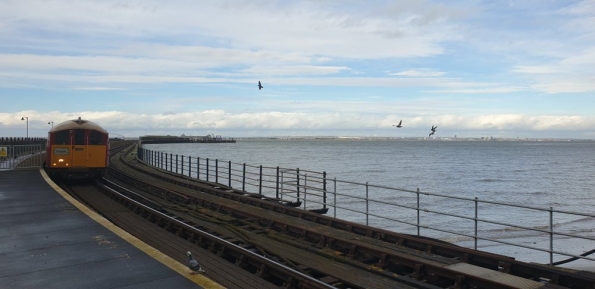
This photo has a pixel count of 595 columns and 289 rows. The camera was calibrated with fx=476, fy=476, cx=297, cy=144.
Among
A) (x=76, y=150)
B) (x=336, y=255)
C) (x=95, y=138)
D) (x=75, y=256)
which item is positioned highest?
(x=95, y=138)

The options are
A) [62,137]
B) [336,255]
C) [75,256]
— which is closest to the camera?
[75,256]

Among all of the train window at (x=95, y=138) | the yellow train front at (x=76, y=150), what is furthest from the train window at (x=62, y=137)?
the train window at (x=95, y=138)

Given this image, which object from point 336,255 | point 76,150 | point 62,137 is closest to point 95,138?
point 76,150

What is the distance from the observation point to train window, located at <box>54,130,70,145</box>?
2008 centimetres

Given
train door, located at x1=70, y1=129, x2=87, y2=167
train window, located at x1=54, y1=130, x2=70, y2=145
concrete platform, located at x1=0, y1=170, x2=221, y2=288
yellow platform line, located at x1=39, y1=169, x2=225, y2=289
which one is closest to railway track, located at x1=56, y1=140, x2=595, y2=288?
yellow platform line, located at x1=39, y1=169, x2=225, y2=289

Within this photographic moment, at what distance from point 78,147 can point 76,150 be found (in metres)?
0.15

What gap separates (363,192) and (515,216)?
38.7ft

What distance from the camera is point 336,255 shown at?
9.59 meters

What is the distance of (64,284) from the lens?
21.1ft

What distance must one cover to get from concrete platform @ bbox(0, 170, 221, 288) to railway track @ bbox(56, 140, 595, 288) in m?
0.98

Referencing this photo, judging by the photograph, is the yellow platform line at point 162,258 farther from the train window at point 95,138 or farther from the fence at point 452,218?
the train window at point 95,138

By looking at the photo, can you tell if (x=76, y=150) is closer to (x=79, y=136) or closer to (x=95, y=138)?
(x=79, y=136)

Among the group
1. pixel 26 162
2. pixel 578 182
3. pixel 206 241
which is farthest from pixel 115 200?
pixel 578 182

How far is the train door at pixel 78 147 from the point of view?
20.2 m
